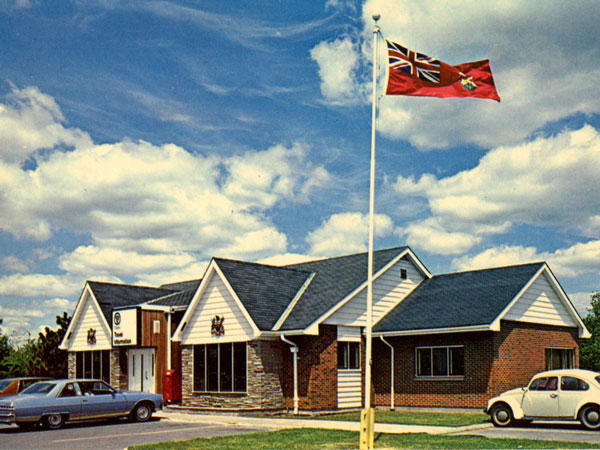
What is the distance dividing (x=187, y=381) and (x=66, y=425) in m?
6.24

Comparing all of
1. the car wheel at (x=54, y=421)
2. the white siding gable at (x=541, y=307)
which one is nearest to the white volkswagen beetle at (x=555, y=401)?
the white siding gable at (x=541, y=307)

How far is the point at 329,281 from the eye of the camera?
94.2 ft

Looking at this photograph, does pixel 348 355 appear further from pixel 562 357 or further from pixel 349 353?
pixel 562 357

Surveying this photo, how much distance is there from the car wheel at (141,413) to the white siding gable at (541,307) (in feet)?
41.3

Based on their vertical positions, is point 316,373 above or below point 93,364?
above

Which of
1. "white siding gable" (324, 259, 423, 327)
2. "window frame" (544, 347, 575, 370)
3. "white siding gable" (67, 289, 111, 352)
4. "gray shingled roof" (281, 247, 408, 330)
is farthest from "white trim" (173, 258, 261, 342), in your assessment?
"window frame" (544, 347, 575, 370)

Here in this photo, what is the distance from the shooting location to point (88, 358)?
34.7 metres

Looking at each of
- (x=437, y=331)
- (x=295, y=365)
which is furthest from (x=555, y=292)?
(x=295, y=365)

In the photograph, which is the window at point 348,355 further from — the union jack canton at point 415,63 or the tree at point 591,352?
the tree at point 591,352

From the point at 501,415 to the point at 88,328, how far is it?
22.1 meters

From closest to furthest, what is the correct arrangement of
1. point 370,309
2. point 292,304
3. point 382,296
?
point 370,309 → point 292,304 → point 382,296

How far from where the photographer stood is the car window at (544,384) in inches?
765

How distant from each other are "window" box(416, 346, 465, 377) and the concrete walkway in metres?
4.83

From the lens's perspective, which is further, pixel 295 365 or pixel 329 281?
pixel 329 281
